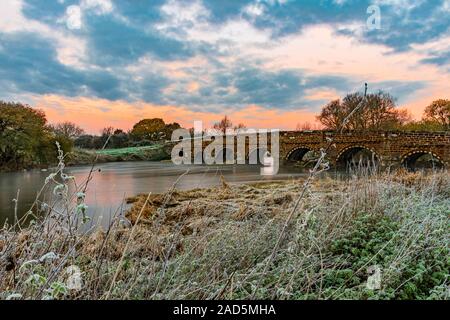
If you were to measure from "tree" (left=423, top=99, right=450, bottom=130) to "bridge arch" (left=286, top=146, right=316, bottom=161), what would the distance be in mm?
12196

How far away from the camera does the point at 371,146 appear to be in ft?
82.7

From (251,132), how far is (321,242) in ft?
79.9

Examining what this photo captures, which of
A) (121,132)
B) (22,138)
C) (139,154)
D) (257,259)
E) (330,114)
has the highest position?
(330,114)

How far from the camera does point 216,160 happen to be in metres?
30.7

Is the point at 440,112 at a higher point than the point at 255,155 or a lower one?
higher

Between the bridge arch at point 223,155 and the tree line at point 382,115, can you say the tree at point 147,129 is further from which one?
the tree line at point 382,115

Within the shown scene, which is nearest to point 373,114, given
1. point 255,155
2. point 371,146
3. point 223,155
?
point 371,146

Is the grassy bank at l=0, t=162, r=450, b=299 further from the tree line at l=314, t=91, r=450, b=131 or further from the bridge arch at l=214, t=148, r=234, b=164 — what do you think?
the tree line at l=314, t=91, r=450, b=131

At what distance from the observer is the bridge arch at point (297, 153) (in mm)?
29953

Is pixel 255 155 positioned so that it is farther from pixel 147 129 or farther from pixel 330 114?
pixel 147 129

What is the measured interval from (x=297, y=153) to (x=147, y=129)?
1784cm

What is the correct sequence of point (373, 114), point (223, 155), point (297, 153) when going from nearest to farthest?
point (223, 155)
point (297, 153)
point (373, 114)

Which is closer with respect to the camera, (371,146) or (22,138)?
(22,138)

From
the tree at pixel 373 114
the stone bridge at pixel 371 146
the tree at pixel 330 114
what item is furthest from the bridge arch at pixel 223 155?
the tree at pixel 330 114
